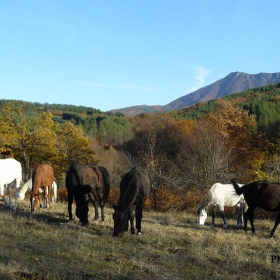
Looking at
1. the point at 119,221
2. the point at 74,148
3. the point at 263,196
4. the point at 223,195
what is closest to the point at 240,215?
the point at 223,195

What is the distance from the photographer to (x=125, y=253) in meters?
7.84

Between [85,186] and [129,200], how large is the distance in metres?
2.64

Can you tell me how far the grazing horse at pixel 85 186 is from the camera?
36.0 feet

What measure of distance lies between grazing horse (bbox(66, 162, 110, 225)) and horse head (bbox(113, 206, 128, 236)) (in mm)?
1543

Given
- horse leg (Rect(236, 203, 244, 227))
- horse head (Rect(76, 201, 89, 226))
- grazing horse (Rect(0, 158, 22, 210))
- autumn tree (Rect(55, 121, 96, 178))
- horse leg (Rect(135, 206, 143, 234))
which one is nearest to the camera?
horse leg (Rect(135, 206, 143, 234))

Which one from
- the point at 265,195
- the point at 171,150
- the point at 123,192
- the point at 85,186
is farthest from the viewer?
the point at 171,150

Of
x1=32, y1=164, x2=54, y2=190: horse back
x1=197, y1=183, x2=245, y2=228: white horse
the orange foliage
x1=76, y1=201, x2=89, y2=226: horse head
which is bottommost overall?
the orange foliage

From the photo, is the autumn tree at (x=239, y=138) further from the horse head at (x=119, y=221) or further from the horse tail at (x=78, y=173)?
the horse head at (x=119, y=221)

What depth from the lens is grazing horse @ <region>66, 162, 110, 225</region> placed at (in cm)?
1097

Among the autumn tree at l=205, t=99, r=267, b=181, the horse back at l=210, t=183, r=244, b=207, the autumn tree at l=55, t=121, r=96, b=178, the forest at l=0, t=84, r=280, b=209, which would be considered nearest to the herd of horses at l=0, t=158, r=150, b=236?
the horse back at l=210, t=183, r=244, b=207

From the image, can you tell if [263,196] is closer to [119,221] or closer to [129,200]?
[129,200]

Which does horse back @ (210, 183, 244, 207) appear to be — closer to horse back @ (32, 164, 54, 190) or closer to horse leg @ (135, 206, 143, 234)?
horse leg @ (135, 206, 143, 234)

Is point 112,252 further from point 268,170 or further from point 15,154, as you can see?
point 15,154

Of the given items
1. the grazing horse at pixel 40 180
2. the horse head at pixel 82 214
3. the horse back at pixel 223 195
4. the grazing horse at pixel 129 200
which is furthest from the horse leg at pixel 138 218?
the horse back at pixel 223 195
